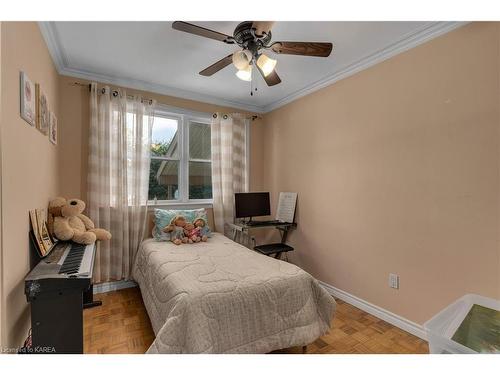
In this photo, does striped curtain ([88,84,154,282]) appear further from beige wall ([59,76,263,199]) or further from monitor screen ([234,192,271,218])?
monitor screen ([234,192,271,218])

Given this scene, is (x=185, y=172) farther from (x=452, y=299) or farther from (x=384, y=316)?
(x=452, y=299)

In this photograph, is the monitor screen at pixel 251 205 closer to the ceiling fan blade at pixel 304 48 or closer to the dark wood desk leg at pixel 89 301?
the dark wood desk leg at pixel 89 301

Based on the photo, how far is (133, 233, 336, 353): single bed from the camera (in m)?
1.42

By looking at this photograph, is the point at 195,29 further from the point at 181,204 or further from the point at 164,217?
the point at 181,204

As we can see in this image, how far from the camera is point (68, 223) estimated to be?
201 cm

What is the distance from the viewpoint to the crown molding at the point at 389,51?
1869 mm

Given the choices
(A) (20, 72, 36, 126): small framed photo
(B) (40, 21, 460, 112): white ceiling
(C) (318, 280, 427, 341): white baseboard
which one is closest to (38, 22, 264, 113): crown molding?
(B) (40, 21, 460, 112): white ceiling

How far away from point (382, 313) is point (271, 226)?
152 cm

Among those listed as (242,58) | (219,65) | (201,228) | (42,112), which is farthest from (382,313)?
(42,112)

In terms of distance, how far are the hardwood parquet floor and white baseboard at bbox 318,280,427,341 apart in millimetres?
42

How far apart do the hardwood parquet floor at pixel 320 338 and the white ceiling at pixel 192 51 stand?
2.39 metres

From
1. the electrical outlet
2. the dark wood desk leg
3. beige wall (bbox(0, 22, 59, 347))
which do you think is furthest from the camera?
the dark wood desk leg

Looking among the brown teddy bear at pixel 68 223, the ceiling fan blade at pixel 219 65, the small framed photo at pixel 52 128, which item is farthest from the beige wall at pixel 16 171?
the ceiling fan blade at pixel 219 65

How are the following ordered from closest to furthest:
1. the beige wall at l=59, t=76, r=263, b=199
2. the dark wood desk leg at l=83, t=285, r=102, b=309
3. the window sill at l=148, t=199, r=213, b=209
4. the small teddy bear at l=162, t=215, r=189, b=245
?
the dark wood desk leg at l=83, t=285, r=102, b=309, the beige wall at l=59, t=76, r=263, b=199, the small teddy bear at l=162, t=215, r=189, b=245, the window sill at l=148, t=199, r=213, b=209
